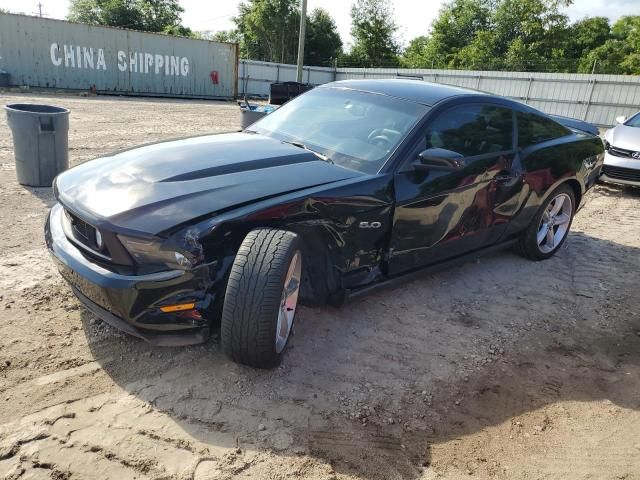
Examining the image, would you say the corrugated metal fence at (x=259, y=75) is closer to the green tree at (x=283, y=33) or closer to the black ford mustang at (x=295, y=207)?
the green tree at (x=283, y=33)

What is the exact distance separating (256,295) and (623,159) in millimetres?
7668

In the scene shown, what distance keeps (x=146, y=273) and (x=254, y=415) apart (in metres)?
0.89

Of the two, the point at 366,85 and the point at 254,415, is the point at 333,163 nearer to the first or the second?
the point at 366,85

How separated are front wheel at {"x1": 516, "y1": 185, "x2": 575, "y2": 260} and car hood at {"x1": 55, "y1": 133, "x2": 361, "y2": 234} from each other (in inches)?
93.4

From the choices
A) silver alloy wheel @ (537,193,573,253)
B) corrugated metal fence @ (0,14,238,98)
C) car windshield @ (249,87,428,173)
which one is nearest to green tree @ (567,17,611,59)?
corrugated metal fence @ (0,14,238,98)

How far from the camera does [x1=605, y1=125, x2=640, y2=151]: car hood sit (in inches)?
308

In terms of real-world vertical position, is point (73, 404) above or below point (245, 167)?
below

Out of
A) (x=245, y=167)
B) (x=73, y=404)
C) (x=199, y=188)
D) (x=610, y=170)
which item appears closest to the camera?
(x=73, y=404)

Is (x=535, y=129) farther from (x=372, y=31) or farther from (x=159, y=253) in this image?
(x=372, y=31)

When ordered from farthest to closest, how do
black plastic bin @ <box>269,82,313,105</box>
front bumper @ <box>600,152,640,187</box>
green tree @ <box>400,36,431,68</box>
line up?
green tree @ <box>400,36,431,68</box> → black plastic bin @ <box>269,82,313,105</box> → front bumper @ <box>600,152,640,187</box>

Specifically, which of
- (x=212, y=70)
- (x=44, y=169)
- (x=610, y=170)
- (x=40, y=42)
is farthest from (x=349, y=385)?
(x=212, y=70)

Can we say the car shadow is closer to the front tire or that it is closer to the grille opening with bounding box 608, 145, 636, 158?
the front tire

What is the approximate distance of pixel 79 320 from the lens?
10.2ft

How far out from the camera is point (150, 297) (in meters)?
2.41
